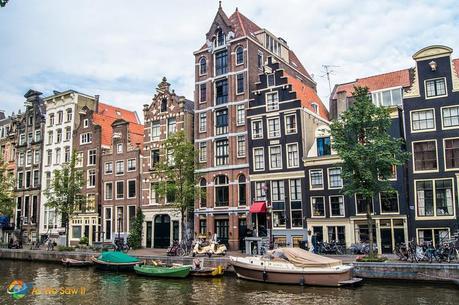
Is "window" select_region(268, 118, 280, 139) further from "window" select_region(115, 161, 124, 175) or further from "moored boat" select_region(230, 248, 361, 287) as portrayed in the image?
"window" select_region(115, 161, 124, 175)

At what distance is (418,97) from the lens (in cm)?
3828

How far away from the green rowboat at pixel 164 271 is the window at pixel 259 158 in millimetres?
15821

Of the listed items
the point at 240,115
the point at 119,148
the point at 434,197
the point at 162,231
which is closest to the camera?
the point at 434,197

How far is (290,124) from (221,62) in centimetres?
1188

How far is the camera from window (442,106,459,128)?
3688 cm

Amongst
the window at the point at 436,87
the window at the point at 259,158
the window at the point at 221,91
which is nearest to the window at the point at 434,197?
the window at the point at 436,87

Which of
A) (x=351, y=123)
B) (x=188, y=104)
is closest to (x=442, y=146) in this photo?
(x=351, y=123)

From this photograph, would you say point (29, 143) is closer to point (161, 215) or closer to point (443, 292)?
point (161, 215)

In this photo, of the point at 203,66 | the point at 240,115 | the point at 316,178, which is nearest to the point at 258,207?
the point at 316,178

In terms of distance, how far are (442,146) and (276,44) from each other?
2522 cm

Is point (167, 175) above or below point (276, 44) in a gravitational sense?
below

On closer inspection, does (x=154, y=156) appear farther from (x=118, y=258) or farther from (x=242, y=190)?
(x=118, y=258)

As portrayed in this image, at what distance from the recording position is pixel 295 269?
2927 cm

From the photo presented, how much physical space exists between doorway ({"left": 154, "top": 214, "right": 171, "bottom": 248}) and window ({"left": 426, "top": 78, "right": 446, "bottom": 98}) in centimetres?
2997
